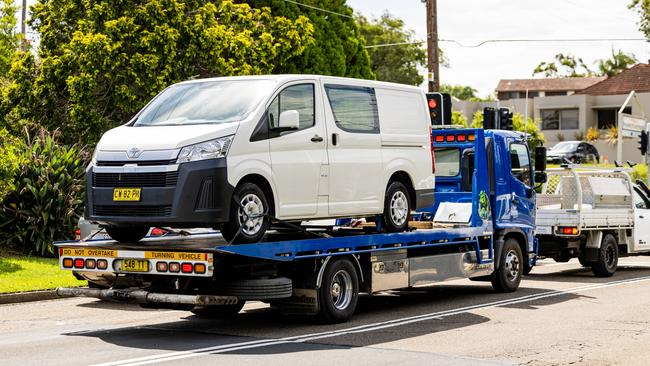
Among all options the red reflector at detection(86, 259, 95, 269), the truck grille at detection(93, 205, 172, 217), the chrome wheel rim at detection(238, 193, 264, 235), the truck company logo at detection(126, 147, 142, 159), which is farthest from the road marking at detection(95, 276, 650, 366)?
the truck company logo at detection(126, 147, 142, 159)

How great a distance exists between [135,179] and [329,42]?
2876 cm

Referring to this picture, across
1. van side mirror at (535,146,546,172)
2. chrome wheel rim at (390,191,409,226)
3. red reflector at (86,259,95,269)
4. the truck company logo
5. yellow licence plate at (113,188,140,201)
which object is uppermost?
the truck company logo

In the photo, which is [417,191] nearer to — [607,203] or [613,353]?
[613,353]

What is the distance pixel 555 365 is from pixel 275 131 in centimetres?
408

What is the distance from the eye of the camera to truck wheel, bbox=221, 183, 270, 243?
11.1m

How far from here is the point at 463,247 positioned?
15.4m

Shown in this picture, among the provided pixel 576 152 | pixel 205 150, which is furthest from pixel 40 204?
pixel 576 152

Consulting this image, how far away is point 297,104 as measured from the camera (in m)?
12.2

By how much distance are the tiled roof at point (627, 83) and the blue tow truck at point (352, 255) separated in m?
55.6

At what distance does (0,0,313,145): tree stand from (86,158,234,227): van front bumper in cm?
1366

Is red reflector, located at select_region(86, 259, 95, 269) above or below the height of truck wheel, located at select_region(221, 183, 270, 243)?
below

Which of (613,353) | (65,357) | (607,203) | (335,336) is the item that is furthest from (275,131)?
(607,203)

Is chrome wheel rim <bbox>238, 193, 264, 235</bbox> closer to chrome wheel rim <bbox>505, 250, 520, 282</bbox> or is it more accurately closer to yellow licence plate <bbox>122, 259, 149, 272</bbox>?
yellow licence plate <bbox>122, 259, 149, 272</bbox>

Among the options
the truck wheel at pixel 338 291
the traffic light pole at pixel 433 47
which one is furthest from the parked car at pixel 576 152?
the truck wheel at pixel 338 291
